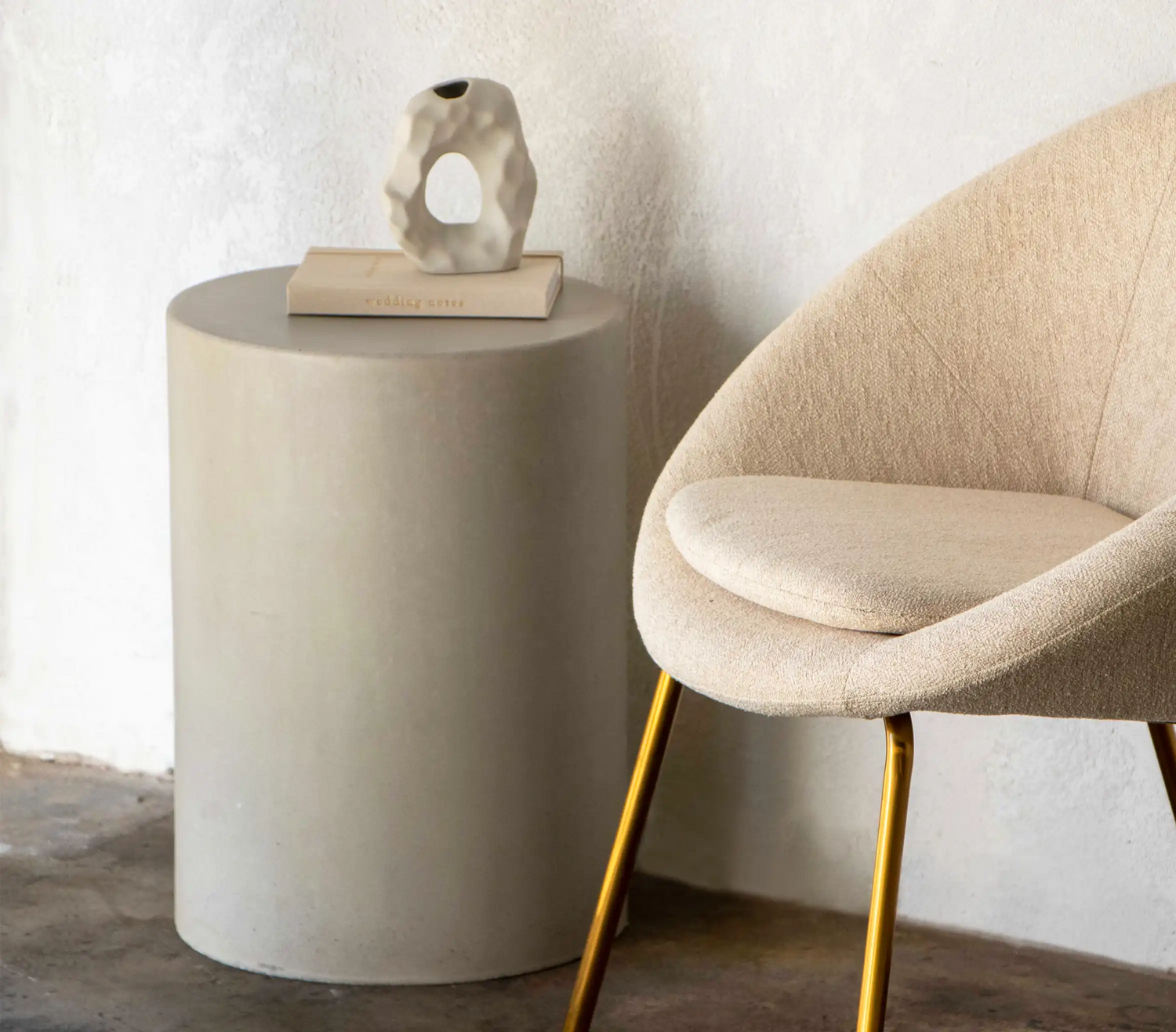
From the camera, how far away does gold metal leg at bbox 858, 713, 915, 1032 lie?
1.07 m

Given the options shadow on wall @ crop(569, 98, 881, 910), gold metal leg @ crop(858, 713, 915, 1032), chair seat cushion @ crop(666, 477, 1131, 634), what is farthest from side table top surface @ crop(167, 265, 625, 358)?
gold metal leg @ crop(858, 713, 915, 1032)

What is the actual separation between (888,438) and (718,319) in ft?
1.13

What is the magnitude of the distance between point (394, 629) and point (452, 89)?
508 millimetres

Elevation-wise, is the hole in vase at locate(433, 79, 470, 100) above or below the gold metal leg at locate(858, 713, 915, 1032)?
above

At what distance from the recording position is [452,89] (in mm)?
1562

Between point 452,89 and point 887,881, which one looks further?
point 452,89

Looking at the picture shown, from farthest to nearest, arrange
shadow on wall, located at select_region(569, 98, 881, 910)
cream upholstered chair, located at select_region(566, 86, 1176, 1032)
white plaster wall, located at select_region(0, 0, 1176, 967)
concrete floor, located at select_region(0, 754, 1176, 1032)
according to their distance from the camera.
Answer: shadow on wall, located at select_region(569, 98, 881, 910) → white plaster wall, located at select_region(0, 0, 1176, 967) → concrete floor, located at select_region(0, 754, 1176, 1032) → cream upholstered chair, located at select_region(566, 86, 1176, 1032)

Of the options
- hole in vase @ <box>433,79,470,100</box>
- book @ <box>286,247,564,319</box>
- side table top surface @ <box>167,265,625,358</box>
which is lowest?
side table top surface @ <box>167,265,625,358</box>

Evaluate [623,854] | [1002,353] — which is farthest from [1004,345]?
[623,854]

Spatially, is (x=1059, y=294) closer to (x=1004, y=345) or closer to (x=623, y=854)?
(x=1004, y=345)

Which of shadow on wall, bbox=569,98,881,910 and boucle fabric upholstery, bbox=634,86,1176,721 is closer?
boucle fabric upholstery, bbox=634,86,1176,721

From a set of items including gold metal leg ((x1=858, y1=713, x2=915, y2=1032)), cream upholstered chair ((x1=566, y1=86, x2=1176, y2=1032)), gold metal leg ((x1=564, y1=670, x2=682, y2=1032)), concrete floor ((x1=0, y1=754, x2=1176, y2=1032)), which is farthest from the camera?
concrete floor ((x1=0, y1=754, x2=1176, y2=1032))

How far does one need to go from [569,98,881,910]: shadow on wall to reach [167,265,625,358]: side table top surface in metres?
0.14

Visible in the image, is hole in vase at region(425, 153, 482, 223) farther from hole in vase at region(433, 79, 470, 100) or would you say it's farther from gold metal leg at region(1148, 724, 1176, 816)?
gold metal leg at region(1148, 724, 1176, 816)
